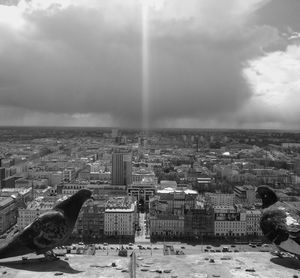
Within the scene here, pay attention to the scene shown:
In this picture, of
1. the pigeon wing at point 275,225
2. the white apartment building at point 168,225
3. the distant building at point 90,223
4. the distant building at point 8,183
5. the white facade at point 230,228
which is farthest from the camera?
the distant building at point 8,183

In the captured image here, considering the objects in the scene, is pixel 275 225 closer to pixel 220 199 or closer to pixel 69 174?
pixel 220 199

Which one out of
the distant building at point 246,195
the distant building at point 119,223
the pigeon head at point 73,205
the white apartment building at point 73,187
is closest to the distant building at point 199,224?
the distant building at point 119,223

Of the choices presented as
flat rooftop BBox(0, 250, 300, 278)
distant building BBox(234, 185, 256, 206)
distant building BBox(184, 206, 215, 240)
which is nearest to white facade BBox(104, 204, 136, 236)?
distant building BBox(184, 206, 215, 240)

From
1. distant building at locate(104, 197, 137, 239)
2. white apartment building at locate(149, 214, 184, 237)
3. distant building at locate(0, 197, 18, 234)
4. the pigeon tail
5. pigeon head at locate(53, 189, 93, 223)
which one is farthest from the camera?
distant building at locate(0, 197, 18, 234)

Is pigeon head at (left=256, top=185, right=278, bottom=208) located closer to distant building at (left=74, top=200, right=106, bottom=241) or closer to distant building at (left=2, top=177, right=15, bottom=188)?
distant building at (left=74, top=200, right=106, bottom=241)

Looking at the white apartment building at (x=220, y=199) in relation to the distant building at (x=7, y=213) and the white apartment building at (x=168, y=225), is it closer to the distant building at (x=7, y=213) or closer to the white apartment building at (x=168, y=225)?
the white apartment building at (x=168, y=225)

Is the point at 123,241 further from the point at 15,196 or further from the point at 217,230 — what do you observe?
the point at 15,196
